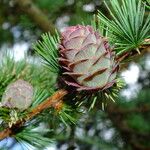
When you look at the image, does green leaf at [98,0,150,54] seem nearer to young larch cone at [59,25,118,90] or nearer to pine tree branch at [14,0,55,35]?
young larch cone at [59,25,118,90]

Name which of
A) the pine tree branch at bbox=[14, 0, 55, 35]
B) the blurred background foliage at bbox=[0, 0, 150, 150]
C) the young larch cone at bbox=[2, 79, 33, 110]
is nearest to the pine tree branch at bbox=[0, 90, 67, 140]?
the young larch cone at bbox=[2, 79, 33, 110]

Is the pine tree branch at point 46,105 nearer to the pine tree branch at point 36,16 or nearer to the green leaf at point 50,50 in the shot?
the green leaf at point 50,50

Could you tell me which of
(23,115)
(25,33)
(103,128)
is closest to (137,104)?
(103,128)

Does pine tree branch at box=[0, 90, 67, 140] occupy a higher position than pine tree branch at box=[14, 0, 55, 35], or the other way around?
pine tree branch at box=[14, 0, 55, 35]

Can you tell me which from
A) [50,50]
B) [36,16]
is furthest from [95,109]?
[50,50]

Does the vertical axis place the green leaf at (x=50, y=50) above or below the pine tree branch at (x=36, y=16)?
below

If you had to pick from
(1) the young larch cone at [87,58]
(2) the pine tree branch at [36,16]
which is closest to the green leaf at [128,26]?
(1) the young larch cone at [87,58]

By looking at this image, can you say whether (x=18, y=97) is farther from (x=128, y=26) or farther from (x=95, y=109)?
(x=95, y=109)
